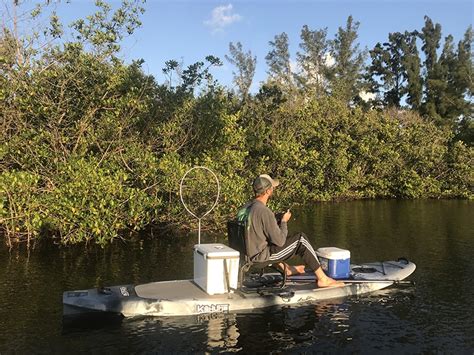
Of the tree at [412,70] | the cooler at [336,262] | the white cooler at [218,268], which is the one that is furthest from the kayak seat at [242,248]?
the tree at [412,70]

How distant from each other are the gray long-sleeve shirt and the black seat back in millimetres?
110

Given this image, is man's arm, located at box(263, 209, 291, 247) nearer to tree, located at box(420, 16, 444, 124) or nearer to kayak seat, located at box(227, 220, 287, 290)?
kayak seat, located at box(227, 220, 287, 290)

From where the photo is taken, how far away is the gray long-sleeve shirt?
26.1 feet

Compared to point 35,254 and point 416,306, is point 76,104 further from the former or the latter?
point 416,306

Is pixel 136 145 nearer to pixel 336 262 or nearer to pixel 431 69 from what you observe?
pixel 336 262

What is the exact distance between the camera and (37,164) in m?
14.8

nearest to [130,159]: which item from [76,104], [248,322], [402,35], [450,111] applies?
[76,104]

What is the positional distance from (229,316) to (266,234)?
1436 mm

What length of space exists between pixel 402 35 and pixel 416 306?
6068cm

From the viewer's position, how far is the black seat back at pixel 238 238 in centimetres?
812

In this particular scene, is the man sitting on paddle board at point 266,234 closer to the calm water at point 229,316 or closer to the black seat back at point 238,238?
the black seat back at point 238,238

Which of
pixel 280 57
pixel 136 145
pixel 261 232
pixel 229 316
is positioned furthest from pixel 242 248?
pixel 280 57

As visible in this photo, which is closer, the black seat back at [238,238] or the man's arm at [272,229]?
the man's arm at [272,229]

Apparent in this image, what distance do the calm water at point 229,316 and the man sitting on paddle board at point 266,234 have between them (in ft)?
3.16
